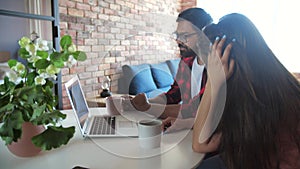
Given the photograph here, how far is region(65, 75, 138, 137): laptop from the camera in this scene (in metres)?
0.87

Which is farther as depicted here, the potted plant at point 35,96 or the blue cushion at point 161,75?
the blue cushion at point 161,75

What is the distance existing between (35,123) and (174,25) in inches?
38.7

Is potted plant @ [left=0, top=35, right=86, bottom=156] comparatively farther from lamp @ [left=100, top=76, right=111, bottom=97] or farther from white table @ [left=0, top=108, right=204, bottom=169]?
lamp @ [left=100, top=76, right=111, bottom=97]

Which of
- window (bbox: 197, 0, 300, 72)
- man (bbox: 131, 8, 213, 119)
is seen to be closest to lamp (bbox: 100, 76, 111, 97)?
man (bbox: 131, 8, 213, 119)

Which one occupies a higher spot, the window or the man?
the window

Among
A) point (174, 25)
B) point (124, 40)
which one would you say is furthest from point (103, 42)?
point (174, 25)

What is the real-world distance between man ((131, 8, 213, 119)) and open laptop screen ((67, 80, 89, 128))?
24cm

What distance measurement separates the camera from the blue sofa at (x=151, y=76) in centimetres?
259

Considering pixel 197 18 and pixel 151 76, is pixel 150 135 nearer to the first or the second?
pixel 197 18

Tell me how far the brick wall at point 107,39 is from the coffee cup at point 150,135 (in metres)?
1.28

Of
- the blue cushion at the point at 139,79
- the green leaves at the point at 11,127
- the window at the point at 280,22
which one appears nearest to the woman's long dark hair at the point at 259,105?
the green leaves at the point at 11,127

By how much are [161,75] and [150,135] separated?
2356mm

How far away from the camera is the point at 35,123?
0.63 metres

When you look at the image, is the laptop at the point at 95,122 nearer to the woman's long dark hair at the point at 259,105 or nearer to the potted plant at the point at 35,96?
the potted plant at the point at 35,96
